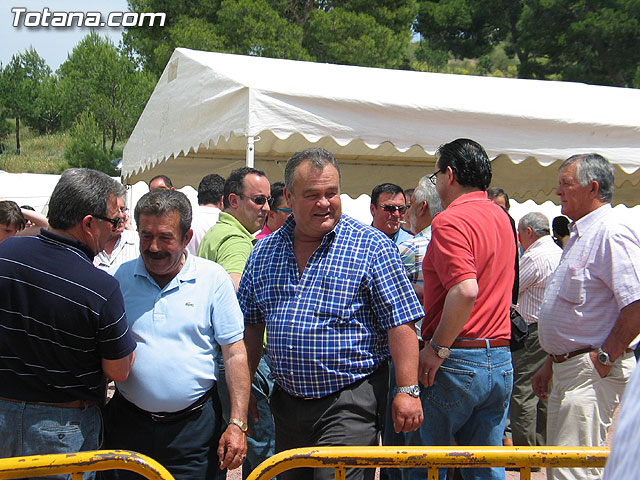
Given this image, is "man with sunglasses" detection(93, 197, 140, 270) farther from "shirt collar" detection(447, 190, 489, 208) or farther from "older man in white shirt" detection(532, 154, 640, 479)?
"older man in white shirt" detection(532, 154, 640, 479)

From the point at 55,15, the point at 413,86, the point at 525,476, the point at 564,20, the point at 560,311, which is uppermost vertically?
the point at 564,20

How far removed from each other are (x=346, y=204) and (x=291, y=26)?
1079 cm

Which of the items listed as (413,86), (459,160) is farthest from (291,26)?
(459,160)

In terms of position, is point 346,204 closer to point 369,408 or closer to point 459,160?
point 459,160

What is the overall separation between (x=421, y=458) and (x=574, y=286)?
170 centimetres

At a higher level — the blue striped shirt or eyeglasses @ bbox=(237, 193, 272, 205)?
eyeglasses @ bbox=(237, 193, 272, 205)

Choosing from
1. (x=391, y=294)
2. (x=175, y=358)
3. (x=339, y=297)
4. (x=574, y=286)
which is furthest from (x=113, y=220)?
(x=574, y=286)

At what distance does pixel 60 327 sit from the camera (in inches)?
91.0

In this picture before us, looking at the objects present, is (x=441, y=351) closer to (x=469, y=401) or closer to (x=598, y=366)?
(x=469, y=401)

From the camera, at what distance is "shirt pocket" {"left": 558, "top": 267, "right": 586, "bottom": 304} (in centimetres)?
334

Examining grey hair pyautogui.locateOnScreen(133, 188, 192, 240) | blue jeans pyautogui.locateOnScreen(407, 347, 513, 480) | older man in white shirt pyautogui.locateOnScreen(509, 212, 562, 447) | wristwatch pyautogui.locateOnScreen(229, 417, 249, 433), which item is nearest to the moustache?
grey hair pyautogui.locateOnScreen(133, 188, 192, 240)

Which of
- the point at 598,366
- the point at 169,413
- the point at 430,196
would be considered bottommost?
the point at 169,413

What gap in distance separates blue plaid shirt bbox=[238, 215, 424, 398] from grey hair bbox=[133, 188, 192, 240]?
453 mm

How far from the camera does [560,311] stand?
3.42 m
